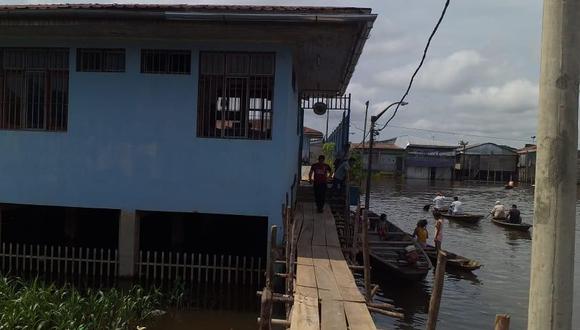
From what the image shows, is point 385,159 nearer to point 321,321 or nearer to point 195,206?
point 195,206

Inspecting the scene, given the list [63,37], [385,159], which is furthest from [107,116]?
[385,159]

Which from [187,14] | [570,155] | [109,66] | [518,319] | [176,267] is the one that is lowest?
[518,319]

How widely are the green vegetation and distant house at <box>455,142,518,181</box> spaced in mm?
64332

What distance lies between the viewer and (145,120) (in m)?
10.4

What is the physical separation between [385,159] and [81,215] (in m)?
55.7

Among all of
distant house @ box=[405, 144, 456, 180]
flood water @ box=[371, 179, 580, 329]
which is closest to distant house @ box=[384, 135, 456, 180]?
distant house @ box=[405, 144, 456, 180]

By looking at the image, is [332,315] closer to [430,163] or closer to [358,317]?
[358,317]

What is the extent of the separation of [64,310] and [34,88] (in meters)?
5.47

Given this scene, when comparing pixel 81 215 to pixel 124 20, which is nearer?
pixel 124 20

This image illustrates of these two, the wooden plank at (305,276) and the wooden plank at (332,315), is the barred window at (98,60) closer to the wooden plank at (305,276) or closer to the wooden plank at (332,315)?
the wooden plank at (305,276)

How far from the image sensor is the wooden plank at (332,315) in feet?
17.5

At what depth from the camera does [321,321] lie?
5508mm

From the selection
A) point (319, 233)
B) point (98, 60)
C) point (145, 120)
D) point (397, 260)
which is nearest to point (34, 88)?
point (98, 60)

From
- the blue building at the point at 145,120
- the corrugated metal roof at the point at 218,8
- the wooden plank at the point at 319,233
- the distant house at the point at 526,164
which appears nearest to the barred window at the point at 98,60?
the blue building at the point at 145,120
